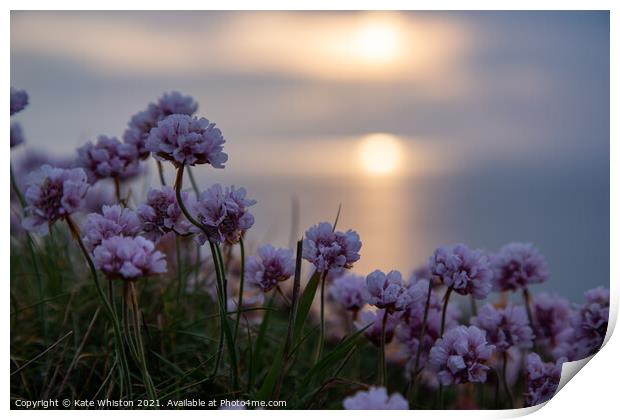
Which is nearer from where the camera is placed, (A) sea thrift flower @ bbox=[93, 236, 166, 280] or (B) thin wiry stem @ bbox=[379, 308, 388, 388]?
(A) sea thrift flower @ bbox=[93, 236, 166, 280]

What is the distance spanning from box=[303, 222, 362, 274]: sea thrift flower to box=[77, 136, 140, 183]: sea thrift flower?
0.34 metres

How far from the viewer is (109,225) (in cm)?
94

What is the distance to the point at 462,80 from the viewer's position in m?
1.43

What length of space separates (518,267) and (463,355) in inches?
11.8

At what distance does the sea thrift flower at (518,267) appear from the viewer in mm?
1293

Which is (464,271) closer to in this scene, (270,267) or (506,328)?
(506,328)

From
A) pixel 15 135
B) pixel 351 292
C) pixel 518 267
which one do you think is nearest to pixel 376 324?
pixel 351 292

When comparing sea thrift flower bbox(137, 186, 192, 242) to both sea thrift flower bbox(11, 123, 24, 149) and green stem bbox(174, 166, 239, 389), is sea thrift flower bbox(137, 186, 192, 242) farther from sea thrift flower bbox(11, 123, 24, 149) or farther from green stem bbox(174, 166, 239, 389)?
sea thrift flower bbox(11, 123, 24, 149)

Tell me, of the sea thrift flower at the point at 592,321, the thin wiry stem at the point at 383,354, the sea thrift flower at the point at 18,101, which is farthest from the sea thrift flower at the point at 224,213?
the sea thrift flower at the point at 592,321

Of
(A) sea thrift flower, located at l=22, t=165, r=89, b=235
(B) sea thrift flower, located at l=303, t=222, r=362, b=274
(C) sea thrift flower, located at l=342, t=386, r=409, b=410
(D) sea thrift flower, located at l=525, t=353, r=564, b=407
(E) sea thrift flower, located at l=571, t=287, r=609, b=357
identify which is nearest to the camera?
(C) sea thrift flower, located at l=342, t=386, r=409, b=410

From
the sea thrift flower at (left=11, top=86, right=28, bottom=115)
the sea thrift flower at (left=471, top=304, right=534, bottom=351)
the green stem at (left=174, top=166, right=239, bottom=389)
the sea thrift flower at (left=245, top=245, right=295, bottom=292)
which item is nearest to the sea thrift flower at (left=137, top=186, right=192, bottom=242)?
the green stem at (left=174, top=166, right=239, bottom=389)

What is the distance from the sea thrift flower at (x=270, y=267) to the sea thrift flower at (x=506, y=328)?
1.00 feet

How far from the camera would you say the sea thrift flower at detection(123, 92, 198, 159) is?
122 cm
